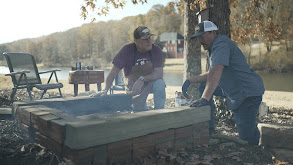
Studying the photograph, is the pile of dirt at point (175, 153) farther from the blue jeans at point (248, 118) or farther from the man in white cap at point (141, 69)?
the man in white cap at point (141, 69)

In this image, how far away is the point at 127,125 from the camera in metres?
2.29

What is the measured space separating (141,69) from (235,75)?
164cm

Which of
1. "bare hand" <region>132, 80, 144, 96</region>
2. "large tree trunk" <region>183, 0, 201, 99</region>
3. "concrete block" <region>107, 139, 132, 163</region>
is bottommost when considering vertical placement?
"concrete block" <region>107, 139, 132, 163</region>

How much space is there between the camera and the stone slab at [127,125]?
2033 millimetres

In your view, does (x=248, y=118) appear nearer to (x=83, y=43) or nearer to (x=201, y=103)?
(x=201, y=103)

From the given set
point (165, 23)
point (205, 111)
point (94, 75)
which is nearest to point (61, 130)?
point (205, 111)

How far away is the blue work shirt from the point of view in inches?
115

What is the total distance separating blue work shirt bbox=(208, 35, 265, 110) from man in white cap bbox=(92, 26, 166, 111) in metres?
1.19

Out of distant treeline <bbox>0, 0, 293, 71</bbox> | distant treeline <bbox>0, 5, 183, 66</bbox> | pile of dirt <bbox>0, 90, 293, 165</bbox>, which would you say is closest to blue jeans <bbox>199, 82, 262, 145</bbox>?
pile of dirt <bbox>0, 90, 293, 165</bbox>

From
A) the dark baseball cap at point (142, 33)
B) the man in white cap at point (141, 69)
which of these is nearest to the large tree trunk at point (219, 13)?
the man in white cap at point (141, 69)

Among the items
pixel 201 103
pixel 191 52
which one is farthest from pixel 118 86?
pixel 201 103

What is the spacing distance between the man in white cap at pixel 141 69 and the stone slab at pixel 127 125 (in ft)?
4.10

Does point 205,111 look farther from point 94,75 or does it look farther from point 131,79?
point 94,75

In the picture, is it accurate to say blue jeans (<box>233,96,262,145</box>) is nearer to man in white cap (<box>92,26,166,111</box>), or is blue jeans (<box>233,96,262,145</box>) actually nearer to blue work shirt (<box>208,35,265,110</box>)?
blue work shirt (<box>208,35,265,110</box>)
